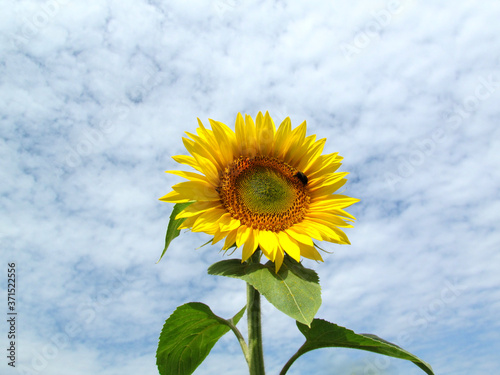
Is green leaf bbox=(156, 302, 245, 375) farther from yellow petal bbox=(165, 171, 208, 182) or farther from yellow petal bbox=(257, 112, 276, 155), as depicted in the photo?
yellow petal bbox=(257, 112, 276, 155)

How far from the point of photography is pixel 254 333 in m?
3.18

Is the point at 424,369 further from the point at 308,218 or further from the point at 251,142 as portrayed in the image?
the point at 251,142

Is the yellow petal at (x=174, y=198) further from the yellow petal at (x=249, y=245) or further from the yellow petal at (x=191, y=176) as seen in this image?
the yellow petal at (x=249, y=245)

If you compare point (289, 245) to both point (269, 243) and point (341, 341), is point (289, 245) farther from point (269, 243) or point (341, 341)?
point (341, 341)

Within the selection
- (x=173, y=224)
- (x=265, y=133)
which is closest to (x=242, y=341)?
(x=173, y=224)

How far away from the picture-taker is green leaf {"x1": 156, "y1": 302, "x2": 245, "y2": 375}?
129 inches

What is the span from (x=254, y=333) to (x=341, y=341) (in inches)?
26.6

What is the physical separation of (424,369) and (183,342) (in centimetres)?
195

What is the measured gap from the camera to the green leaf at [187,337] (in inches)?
129

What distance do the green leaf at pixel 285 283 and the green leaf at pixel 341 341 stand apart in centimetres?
44

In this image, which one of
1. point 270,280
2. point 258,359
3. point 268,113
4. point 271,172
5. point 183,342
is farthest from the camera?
point 271,172

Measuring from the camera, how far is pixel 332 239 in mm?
3367

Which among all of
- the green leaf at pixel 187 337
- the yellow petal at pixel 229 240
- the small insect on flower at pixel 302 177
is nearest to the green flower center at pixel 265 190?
the small insect on flower at pixel 302 177

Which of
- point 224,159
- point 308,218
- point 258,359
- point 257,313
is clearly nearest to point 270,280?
point 257,313
